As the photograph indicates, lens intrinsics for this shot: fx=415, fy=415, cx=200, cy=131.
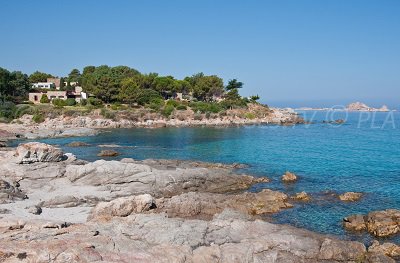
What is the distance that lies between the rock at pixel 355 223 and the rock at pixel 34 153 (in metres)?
25.2

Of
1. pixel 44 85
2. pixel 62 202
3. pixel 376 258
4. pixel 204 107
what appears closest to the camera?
pixel 376 258

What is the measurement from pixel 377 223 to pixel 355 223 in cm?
132

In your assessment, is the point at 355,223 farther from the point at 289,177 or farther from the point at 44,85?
the point at 44,85

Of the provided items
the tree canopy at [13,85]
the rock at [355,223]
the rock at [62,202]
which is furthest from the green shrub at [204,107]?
the rock at [355,223]

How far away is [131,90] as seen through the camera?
106 metres

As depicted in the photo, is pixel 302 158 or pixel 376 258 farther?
pixel 302 158

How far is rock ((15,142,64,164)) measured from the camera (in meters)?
35.7

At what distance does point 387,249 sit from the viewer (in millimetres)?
21703

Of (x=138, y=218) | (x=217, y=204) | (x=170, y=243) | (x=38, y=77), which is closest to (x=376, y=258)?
(x=170, y=243)

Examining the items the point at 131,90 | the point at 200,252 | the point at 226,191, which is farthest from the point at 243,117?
the point at 200,252

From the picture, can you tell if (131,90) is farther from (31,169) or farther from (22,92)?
(31,169)

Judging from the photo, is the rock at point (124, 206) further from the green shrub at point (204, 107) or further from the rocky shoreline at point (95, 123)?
the green shrub at point (204, 107)

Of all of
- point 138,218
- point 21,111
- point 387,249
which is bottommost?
point 387,249

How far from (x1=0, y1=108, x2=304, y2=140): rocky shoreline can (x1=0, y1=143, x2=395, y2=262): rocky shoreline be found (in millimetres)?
35388
